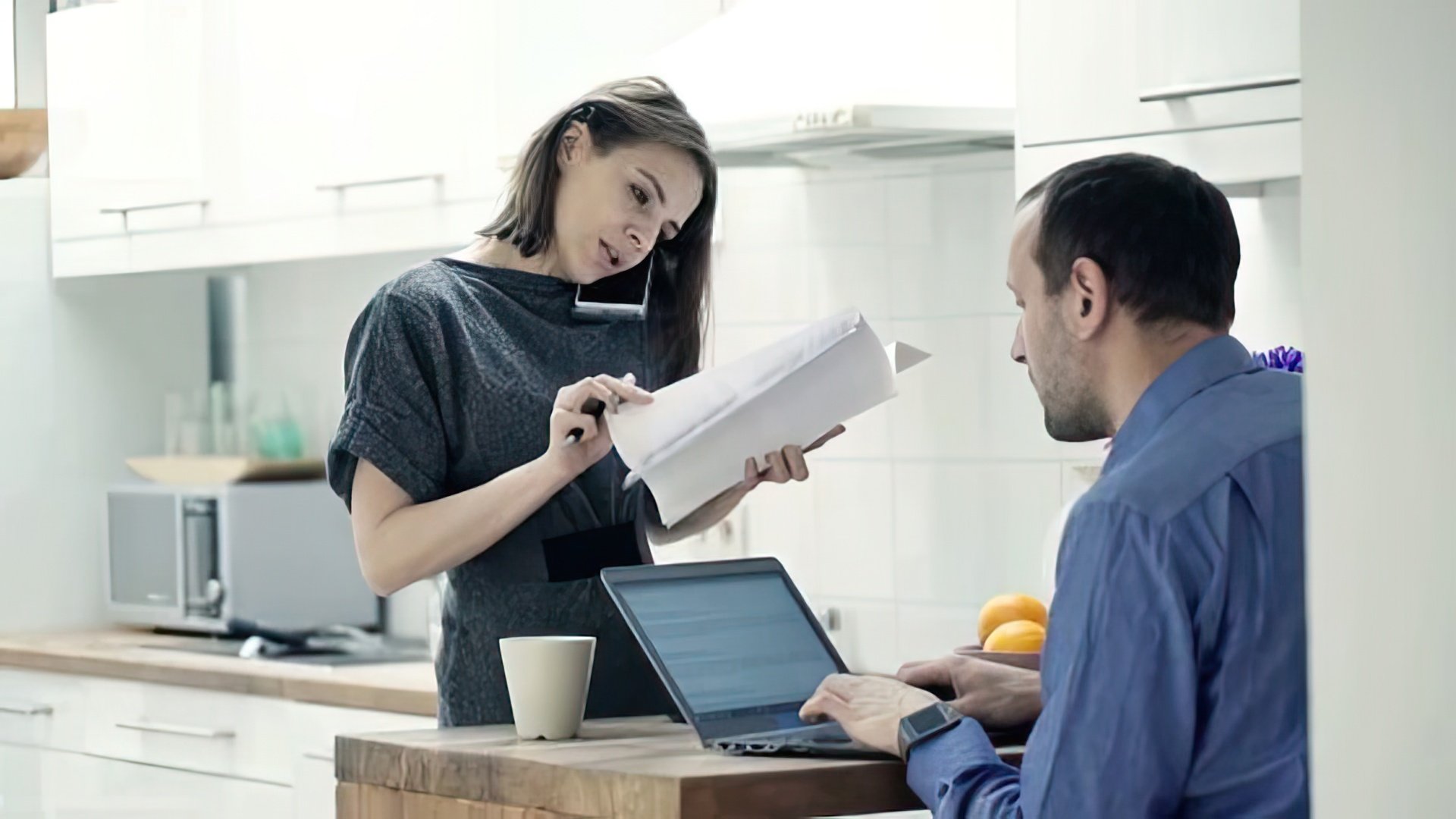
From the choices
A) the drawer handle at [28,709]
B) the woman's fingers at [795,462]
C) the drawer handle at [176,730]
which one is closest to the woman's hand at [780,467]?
the woman's fingers at [795,462]

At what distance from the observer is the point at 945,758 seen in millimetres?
1319

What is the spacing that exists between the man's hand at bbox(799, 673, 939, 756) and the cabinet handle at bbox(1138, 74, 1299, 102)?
970 mm

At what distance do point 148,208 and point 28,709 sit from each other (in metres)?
1.05

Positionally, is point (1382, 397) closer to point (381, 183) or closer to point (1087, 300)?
point (1087, 300)

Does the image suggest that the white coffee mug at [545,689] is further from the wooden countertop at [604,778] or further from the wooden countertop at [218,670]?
→ the wooden countertop at [218,670]

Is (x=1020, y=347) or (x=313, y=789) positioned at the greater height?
(x=1020, y=347)

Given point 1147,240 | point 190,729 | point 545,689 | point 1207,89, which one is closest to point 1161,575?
point 1147,240

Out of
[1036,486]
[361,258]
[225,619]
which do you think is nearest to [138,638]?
[225,619]

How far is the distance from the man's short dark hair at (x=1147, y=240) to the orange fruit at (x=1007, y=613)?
0.61 meters

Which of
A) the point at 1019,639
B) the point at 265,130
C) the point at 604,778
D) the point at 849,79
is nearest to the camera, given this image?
the point at 604,778

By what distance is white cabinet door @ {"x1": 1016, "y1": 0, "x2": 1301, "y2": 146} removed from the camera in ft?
6.97

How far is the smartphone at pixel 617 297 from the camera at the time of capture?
78.2 inches

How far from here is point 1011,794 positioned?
128cm

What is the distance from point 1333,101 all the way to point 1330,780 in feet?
1.18
